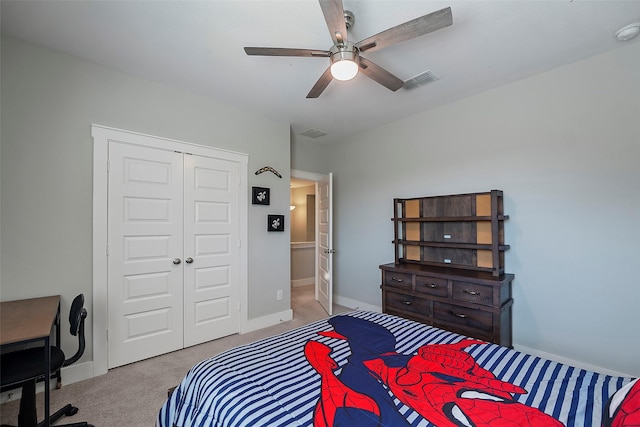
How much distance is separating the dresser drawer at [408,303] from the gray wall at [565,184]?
87cm

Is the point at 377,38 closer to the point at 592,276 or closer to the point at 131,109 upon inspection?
the point at 131,109

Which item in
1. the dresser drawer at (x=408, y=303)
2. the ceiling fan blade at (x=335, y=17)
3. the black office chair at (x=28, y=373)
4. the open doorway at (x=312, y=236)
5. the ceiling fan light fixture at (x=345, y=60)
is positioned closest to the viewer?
the ceiling fan blade at (x=335, y=17)

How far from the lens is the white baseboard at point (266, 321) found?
3422 mm

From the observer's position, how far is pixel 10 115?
2145 millimetres

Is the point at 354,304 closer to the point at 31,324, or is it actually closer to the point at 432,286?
the point at 432,286

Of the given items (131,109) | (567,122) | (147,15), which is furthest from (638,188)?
(131,109)

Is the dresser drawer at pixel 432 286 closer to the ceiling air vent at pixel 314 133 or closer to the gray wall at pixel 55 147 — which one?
the ceiling air vent at pixel 314 133

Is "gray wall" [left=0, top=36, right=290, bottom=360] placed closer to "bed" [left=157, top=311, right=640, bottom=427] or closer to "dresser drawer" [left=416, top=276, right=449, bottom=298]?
"bed" [left=157, top=311, right=640, bottom=427]

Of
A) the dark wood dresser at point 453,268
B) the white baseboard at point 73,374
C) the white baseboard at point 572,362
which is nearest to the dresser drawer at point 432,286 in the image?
the dark wood dresser at point 453,268

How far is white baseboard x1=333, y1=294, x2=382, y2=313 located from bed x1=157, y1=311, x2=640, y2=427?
2421 mm

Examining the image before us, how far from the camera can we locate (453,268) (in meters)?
3.07

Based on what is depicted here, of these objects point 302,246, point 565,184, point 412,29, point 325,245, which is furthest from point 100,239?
point 565,184

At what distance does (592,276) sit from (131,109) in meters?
4.52

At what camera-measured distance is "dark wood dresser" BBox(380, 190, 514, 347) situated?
2555mm
